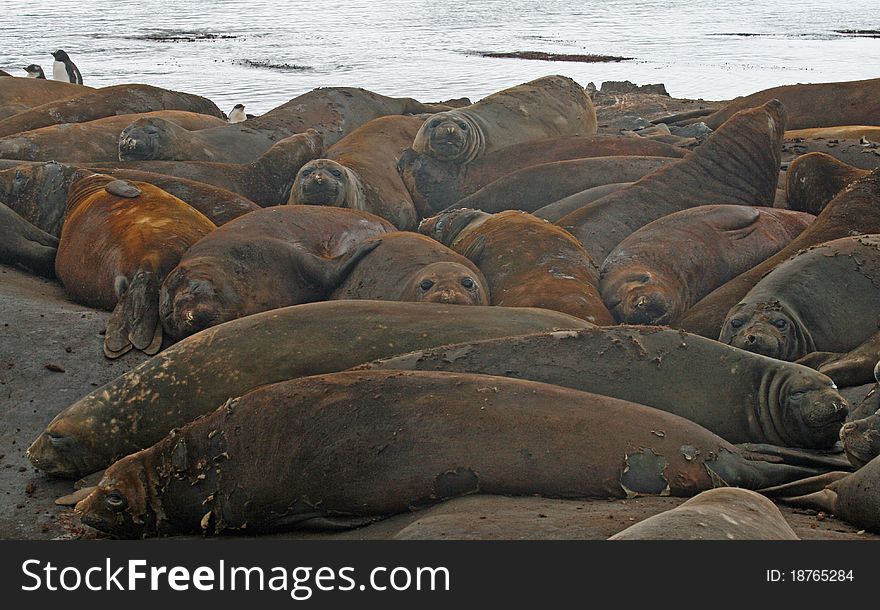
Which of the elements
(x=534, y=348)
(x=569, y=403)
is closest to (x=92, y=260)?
(x=534, y=348)

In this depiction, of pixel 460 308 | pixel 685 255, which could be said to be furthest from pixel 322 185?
pixel 460 308

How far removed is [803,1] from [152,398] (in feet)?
137

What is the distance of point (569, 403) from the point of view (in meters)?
3.52

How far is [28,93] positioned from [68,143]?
2.44 metres

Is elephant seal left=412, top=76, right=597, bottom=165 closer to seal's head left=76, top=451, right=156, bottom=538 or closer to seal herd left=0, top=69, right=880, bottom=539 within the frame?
seal herd left=0, top=69, right=880, bottom=539

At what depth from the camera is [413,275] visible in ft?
18.0

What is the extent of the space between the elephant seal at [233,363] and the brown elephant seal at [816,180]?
3.12 m

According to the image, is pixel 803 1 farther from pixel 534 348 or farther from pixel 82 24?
pixel 534 348

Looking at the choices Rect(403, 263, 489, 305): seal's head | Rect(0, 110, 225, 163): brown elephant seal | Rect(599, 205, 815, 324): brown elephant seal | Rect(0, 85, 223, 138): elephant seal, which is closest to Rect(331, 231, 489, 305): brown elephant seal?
Rect(403, 263, 489, 305): seal's head

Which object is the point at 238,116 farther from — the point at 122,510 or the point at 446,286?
the point at 122,510

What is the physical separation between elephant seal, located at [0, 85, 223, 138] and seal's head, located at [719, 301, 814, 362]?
638cm

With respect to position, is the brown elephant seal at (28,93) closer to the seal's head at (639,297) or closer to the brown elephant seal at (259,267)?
the brown elephant seal at (259,267)

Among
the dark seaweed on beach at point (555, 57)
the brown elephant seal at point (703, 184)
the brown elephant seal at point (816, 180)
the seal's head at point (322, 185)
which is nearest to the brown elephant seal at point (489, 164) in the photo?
the brown elephant seal at point (703, 184)

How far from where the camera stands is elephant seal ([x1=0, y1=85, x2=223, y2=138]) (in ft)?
30.3
